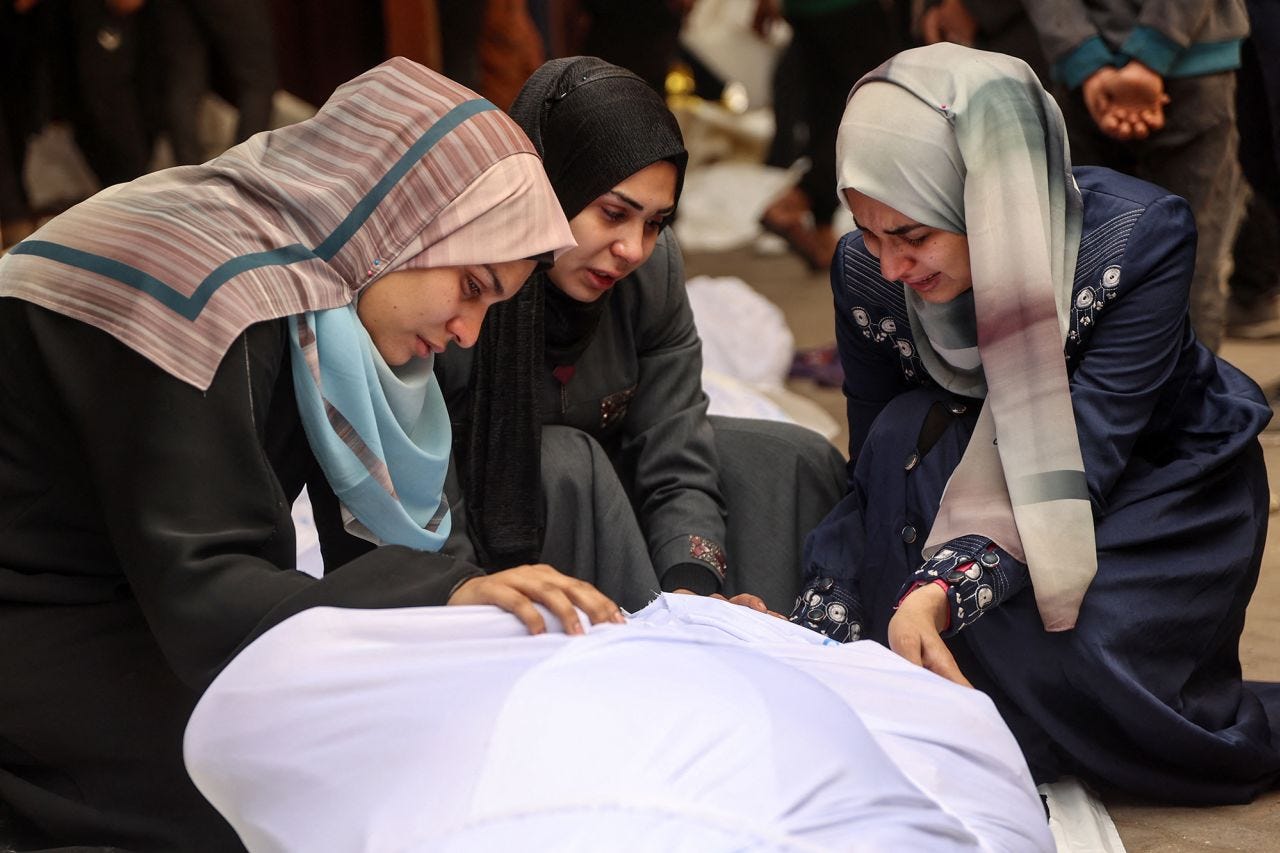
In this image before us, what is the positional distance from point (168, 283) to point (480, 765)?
656 mm

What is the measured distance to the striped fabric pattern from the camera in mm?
1896

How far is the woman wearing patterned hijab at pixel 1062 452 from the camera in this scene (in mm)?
2334

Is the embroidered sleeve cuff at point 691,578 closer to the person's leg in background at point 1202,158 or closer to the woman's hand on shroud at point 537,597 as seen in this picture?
the woman's hand on shroud at point 537,597

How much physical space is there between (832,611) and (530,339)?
0.62 metres

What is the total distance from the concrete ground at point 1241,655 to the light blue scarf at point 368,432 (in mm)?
1059

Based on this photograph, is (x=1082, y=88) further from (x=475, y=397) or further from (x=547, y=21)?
(x=547, y=21)

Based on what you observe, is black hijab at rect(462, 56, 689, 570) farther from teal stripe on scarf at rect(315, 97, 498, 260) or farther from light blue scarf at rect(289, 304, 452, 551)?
teal stripe on scarf at rect(315, 97, 498, 260)

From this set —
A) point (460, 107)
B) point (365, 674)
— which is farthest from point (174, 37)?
point (365, 674)

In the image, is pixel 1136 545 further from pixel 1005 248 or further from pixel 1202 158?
pixel 1202 158

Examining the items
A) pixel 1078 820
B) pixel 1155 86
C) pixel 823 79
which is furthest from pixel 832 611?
pixel 823 79

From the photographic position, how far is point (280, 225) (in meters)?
2.04

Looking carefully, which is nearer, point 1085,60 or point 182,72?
point 1085,60

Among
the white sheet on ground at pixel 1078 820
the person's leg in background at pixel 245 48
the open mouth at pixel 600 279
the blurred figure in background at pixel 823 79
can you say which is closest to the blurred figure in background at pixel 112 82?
the person's leg in background at pixel 245 48

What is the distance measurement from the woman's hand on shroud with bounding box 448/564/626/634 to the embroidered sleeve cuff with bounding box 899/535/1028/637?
607mm
